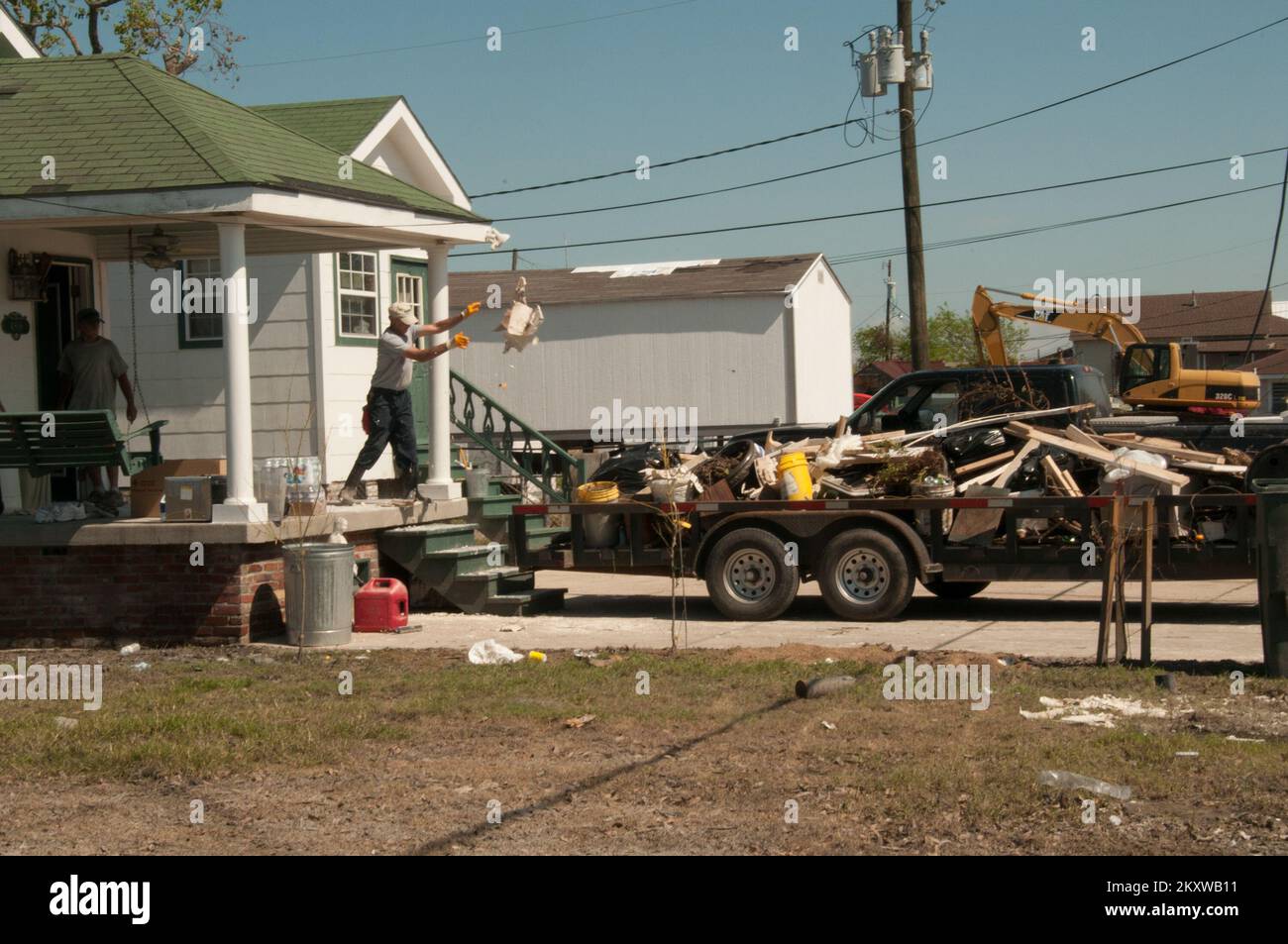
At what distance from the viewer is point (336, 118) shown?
1806 cm

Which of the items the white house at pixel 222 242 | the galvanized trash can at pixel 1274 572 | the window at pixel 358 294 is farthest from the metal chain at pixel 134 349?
the galvanized trash can at pixel 1274 572

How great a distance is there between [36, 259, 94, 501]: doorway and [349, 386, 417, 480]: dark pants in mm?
3073

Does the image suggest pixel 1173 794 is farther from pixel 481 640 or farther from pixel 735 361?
pixel 735 361

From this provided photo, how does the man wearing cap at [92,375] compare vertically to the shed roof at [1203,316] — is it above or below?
below

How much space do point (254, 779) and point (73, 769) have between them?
3.41ft

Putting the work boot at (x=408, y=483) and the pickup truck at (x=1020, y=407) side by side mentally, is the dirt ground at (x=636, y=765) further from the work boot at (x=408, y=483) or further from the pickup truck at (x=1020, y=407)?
the pickup truck at (x=1020, y=407)

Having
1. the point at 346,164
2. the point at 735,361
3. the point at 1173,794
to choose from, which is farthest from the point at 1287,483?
the point at 735,361

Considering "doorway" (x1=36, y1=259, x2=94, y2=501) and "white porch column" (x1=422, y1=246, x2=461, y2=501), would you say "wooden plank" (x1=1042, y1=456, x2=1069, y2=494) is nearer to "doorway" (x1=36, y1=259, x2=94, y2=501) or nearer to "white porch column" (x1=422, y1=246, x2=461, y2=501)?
"white porch column" (x1=422, y1=246, x2=461, y2=501)

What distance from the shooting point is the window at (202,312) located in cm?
1641

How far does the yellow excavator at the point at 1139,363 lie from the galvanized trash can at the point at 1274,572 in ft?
45.6

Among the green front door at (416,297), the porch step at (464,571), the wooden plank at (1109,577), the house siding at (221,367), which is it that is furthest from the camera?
the green front door at (416,297)

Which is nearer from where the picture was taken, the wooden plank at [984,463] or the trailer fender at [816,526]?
the trailer fender at [816,526]

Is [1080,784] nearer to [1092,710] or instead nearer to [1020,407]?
[1092,710]

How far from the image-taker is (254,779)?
302 inches
